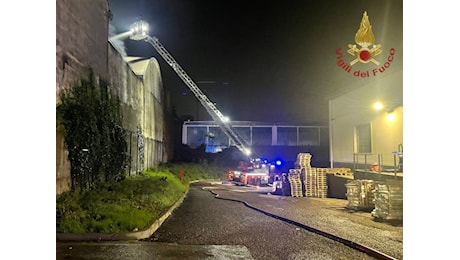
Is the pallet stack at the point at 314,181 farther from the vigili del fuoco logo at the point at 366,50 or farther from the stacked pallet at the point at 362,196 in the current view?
the vigili del fuoco logo at the point at 366,50

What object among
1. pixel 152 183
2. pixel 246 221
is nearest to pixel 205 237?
pixel 246 221

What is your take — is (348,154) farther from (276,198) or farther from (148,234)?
(148,234)

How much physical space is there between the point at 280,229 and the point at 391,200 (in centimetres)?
165

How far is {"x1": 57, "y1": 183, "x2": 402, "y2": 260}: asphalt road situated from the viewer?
3907mm

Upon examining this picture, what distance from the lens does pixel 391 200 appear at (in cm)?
557

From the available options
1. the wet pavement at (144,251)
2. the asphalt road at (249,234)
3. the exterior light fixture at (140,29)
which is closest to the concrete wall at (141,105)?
the exterior light fixture at (140,29)

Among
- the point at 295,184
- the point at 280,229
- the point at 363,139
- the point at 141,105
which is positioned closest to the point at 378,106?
the point at 363,139

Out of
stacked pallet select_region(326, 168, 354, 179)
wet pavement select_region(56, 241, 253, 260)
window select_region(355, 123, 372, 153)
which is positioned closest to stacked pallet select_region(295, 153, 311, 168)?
stacked pallet select_region(326, 168, 354, 179)

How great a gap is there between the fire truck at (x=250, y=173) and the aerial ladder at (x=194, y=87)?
62 centimetres

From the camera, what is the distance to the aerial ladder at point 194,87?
6.34 m

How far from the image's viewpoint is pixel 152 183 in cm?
758

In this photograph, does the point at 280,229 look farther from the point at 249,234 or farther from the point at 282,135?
the point at 282,135

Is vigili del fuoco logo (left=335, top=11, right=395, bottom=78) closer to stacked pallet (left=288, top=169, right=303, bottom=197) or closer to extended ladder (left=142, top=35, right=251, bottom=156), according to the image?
extended ladder (left=142, top=35, right=251, bottom=156)

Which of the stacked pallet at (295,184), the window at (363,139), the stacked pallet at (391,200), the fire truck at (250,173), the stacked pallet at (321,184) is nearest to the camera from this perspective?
the stacked pallet at (391,200)
